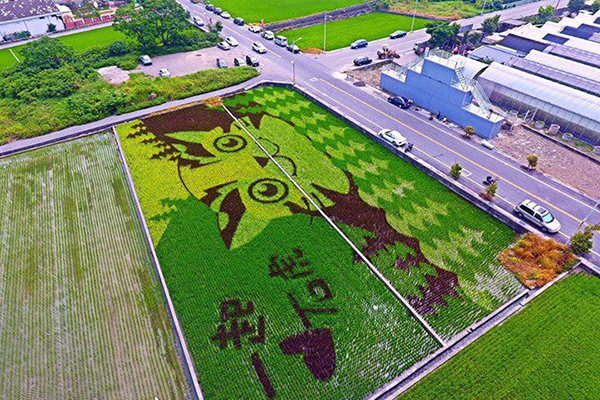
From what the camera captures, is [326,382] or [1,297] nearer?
[326,382]

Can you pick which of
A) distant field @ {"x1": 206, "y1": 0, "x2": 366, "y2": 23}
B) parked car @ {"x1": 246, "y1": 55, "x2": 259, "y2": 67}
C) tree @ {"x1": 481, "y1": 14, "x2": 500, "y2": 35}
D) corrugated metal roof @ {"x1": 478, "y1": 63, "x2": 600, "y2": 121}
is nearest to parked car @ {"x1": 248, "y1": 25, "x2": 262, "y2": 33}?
distant field @ {"x1": 206, "y1": 0, "x2": 366, "y2": 23}

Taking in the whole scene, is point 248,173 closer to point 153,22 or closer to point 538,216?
point 538,216

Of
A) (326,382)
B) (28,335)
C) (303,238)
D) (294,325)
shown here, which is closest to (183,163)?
(303,238)

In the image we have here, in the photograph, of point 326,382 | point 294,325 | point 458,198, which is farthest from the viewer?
point 458,198

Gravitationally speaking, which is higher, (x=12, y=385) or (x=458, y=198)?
(x=458, y=198)

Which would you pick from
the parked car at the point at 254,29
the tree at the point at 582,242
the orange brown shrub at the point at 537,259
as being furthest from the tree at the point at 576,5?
the orange brown shrub at the point at 537,259

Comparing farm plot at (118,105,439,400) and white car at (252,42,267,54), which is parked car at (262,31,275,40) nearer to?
white car at (252,42,267,54)

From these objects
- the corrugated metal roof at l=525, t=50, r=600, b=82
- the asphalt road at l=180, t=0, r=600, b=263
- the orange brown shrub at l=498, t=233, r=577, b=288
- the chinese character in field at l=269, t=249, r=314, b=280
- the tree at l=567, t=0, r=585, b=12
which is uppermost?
the tree at l=567, t=0, r=585, b=12

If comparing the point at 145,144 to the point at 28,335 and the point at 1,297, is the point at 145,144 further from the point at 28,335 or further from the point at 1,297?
the point at 28,335
